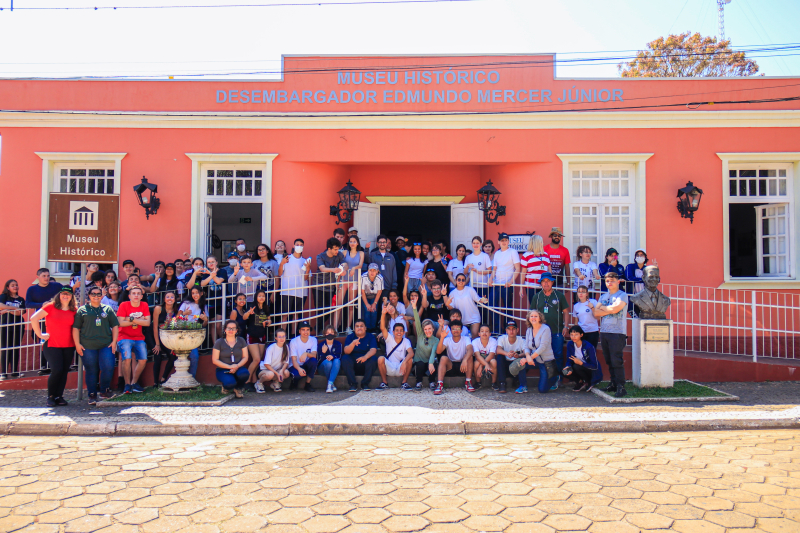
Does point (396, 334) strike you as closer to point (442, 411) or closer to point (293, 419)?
point (442, 411)

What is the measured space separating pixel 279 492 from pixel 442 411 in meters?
2.92

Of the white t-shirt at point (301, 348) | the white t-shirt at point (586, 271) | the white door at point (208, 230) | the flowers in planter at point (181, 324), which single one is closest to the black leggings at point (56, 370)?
the flowers in planter at point (181, 324)

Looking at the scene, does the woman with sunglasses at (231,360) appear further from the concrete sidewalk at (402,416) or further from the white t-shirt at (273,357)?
the concrete sidewalk at (402,416)

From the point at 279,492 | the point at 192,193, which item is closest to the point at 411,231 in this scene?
the point at 192,193

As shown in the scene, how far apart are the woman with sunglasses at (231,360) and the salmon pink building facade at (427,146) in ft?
10.5

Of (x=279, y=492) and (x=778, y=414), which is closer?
(x=279, y=492)

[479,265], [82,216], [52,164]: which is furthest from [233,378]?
[52,164]

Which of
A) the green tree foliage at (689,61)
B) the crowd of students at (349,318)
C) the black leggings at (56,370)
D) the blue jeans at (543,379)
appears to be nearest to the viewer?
the black leggings at (56,370)

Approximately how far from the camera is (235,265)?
30.6ft

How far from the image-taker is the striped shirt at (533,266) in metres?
9.35

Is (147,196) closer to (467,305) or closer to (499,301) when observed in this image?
(467,305)

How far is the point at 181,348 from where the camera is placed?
792 cm

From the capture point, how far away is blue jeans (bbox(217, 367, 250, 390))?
7.80 m

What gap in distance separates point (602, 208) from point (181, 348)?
27.1 feet
